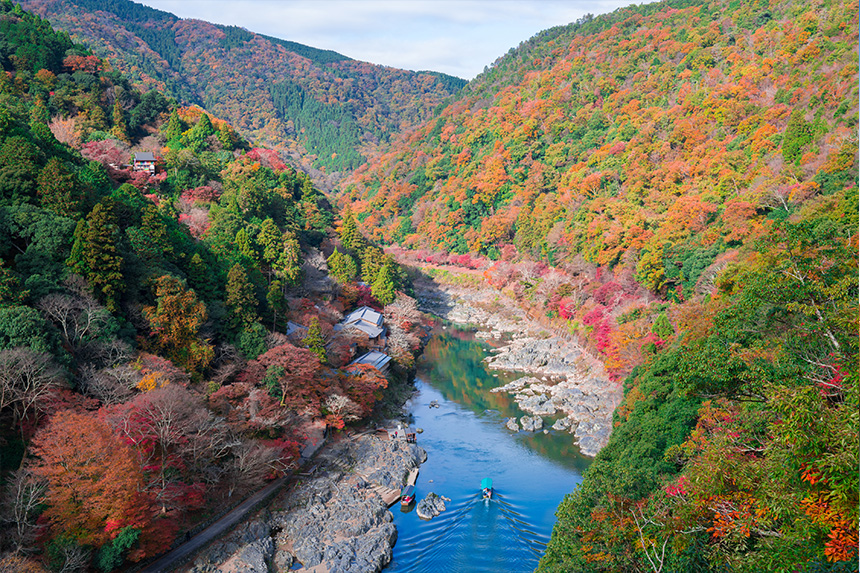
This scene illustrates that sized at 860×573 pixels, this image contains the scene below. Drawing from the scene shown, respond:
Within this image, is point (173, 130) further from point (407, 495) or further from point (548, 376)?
point (407, 495)

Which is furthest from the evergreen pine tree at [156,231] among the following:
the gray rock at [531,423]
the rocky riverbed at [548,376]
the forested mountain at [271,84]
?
the forested mountain at [271,84]

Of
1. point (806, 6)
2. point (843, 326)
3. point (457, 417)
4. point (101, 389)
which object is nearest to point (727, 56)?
point (806, 6)

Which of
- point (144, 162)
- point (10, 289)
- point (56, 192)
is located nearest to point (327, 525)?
point (10, 289)

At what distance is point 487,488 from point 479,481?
117cm

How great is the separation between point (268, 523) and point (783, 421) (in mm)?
15360

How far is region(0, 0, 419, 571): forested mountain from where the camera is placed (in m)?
12.9

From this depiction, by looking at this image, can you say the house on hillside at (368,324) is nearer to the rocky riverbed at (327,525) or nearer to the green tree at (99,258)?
the rocky riverbed at (327,525)

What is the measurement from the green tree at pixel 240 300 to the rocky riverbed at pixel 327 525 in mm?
6528

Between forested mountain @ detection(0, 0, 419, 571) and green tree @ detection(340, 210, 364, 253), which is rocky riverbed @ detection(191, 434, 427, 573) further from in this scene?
green tree @ detection(340, 210, 364, 253)

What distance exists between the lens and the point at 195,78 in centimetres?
12188

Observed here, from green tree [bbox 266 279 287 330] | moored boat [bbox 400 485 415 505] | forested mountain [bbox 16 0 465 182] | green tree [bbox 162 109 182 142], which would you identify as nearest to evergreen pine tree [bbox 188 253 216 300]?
green tree [bbox 266 279 287 330]

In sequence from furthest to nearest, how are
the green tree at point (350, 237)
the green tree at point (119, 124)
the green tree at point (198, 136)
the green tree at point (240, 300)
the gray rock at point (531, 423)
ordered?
the green tree at point (350, 237)
the green tree at point (198, 136)
the green tree at point (119, 124)
the gray rock at point (531, 423)
the green tree at point (240, 300)

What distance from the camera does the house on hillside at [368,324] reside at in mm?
31438

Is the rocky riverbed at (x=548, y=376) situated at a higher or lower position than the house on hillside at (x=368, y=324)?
lower
